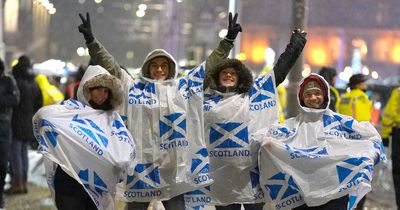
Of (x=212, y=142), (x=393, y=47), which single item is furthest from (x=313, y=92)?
(x=393, y=47)

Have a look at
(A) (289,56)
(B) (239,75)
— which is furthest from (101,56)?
(A) (289,56)

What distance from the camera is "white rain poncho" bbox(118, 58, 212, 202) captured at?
5961 millimetres

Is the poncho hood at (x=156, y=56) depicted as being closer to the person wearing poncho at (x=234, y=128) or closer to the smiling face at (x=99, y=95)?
the person wearing poncho at (x=234, y=128)

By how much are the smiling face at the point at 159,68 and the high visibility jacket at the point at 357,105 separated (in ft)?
12.4

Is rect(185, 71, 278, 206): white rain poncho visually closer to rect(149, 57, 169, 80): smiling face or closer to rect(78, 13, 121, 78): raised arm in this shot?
rect(149, 57, 169, 80): smiling face

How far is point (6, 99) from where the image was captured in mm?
8969

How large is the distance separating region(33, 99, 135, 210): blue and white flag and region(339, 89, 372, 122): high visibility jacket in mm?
4363

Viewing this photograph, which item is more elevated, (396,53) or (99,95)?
(99,95)

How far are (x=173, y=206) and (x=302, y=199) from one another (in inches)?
39.6

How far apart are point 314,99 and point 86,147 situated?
1.71 meters

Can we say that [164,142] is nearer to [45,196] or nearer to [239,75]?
[239,75]

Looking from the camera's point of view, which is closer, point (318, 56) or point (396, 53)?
point (318, 56)

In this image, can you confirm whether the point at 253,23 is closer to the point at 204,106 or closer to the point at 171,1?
the point at 171,1

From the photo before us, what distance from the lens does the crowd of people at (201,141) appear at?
556 cm
